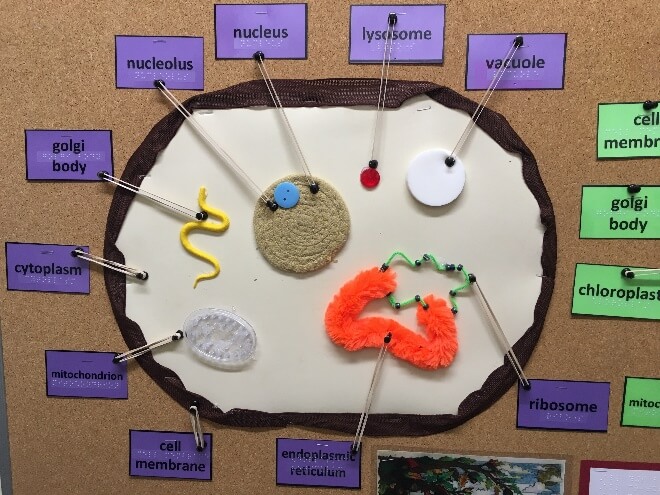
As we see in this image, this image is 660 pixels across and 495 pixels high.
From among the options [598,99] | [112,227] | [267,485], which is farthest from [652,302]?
[112,227]

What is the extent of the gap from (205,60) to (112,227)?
0.76 feet

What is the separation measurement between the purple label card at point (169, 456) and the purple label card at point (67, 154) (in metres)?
0.34

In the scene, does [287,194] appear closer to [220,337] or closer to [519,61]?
[220,337]

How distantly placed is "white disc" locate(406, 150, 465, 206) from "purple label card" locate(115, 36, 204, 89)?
0.89 feet

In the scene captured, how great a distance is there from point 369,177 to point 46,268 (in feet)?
1.39

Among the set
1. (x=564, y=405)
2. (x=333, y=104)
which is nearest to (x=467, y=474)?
(x=564, y=405)

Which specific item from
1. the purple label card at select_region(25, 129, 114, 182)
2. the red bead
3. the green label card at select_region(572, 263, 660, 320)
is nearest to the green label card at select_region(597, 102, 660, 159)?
the green label card at select_region(572, 263, 660, 320)

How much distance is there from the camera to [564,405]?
1.96 ft

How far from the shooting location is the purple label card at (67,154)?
590 mm

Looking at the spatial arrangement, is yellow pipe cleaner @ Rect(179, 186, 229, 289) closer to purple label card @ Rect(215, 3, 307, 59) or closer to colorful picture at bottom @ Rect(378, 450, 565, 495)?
purple label card @ Rect(215, 3, 307, 59)

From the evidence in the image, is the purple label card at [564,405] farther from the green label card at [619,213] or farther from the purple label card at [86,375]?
the purple label card at [86,375]

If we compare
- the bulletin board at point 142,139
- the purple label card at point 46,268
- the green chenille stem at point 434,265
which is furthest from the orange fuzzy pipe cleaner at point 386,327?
the purple label card at point 46,268

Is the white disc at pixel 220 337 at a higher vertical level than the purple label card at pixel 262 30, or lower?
lower

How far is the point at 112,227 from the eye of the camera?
1.96 feet
